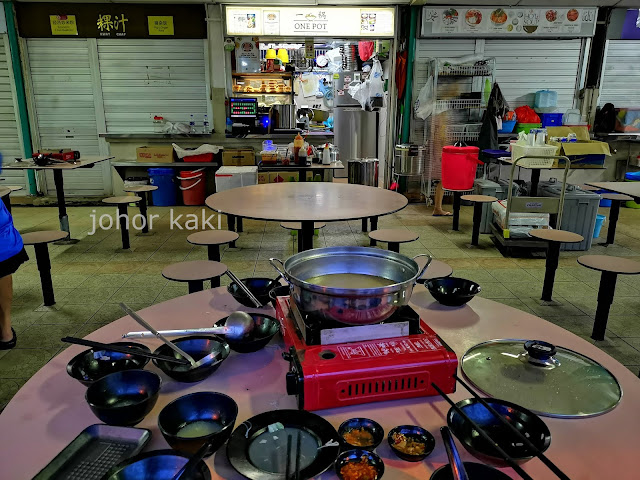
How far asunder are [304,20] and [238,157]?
2.50m

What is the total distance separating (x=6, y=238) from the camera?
3.23 meters

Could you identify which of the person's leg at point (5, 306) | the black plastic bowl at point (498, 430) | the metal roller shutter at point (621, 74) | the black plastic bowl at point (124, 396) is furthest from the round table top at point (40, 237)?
the metal roller shutter at point (621, 74)

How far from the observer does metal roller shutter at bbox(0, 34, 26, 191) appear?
8103 mm

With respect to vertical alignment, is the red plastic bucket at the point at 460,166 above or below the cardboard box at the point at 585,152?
below

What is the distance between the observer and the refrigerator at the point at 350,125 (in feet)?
36.0

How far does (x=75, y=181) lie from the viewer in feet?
28.9

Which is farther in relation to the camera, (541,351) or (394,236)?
(394,236)

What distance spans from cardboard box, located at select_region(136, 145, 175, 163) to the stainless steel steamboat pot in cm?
710

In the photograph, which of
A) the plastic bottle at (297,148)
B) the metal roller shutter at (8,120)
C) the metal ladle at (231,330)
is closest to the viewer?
the metal ladle at (231,330)

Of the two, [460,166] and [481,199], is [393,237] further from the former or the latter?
[460,166]

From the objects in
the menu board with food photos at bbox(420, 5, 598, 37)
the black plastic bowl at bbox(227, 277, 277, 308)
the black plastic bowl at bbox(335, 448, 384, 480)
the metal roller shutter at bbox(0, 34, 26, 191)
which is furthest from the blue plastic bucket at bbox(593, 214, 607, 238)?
the metal roller shutter at bbox(0, 34, 26, 191)

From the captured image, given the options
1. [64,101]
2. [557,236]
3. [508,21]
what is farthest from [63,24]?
[557,236]

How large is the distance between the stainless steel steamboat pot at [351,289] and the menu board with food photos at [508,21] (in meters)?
7.42

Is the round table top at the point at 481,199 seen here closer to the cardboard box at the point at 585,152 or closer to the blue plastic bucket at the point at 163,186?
the cardboard box at the point at 585,152
